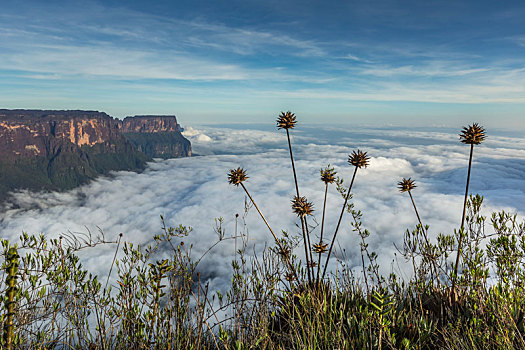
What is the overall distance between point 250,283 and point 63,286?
2851mm

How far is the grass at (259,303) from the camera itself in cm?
367

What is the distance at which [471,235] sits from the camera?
17.6 feet

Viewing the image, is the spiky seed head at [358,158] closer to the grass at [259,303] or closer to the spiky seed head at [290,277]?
the grass at [259,303]

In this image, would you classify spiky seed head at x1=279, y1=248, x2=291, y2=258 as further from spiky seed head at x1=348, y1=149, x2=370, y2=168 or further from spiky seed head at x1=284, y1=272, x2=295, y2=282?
spiky seed head at x1=348, y1=149, x2=370, y2=168

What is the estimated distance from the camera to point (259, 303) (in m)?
4.82

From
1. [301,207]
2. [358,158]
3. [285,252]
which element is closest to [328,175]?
[358,158]

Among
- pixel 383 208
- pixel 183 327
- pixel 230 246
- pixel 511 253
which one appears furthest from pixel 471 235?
pixel 383 208

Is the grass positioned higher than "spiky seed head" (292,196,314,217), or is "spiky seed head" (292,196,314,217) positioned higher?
"spiky seed head" (292,196,314,217)

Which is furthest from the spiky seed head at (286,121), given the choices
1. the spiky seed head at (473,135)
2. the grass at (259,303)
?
the spiky seed head at (473,135)

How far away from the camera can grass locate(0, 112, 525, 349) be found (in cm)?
367

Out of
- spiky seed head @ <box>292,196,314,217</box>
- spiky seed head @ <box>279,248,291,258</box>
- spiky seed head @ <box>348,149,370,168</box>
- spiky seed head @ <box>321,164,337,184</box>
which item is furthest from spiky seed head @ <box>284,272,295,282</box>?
spiky seed head @ <box>348,149,370,168</box>

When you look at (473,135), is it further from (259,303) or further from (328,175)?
(259,303)

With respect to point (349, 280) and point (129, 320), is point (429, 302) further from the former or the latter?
point (129, 320)

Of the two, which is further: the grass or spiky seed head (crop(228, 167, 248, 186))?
spiky seed head (crop(228, 167, 248, 186))
